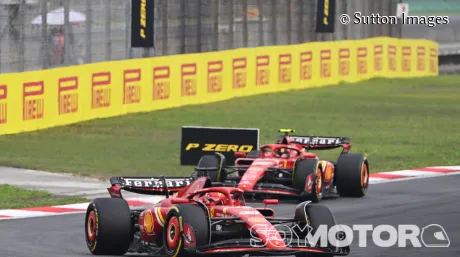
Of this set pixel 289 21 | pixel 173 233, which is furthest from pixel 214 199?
pixel 289 21

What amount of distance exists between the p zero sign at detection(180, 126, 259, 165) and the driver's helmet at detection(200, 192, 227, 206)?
362 inches

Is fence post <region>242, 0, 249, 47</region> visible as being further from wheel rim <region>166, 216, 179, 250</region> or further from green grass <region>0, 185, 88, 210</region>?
wheel rim <region>166, 216, 179, 250</region>

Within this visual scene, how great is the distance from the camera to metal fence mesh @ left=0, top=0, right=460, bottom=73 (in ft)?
107

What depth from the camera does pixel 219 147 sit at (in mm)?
25000

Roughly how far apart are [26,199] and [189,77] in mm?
19337

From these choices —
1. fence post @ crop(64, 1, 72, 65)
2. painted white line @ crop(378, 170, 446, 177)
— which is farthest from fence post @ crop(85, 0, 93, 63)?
painted white line @ crop(378, 170, 446, 177)

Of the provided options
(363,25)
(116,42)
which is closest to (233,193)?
(116,42)

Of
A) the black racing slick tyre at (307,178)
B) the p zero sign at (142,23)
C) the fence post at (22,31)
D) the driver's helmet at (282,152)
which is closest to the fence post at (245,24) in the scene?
the p zero sign at (142,23)

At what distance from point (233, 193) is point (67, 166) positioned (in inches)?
436

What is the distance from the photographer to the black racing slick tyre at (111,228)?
15117 mm

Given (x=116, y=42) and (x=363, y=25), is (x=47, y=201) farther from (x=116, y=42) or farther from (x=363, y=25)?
(x=363, y=25)

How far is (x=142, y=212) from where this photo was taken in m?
15.4

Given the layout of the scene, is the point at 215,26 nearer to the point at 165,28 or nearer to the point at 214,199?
the point at 165,28

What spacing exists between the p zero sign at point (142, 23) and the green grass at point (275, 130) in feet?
6.92
